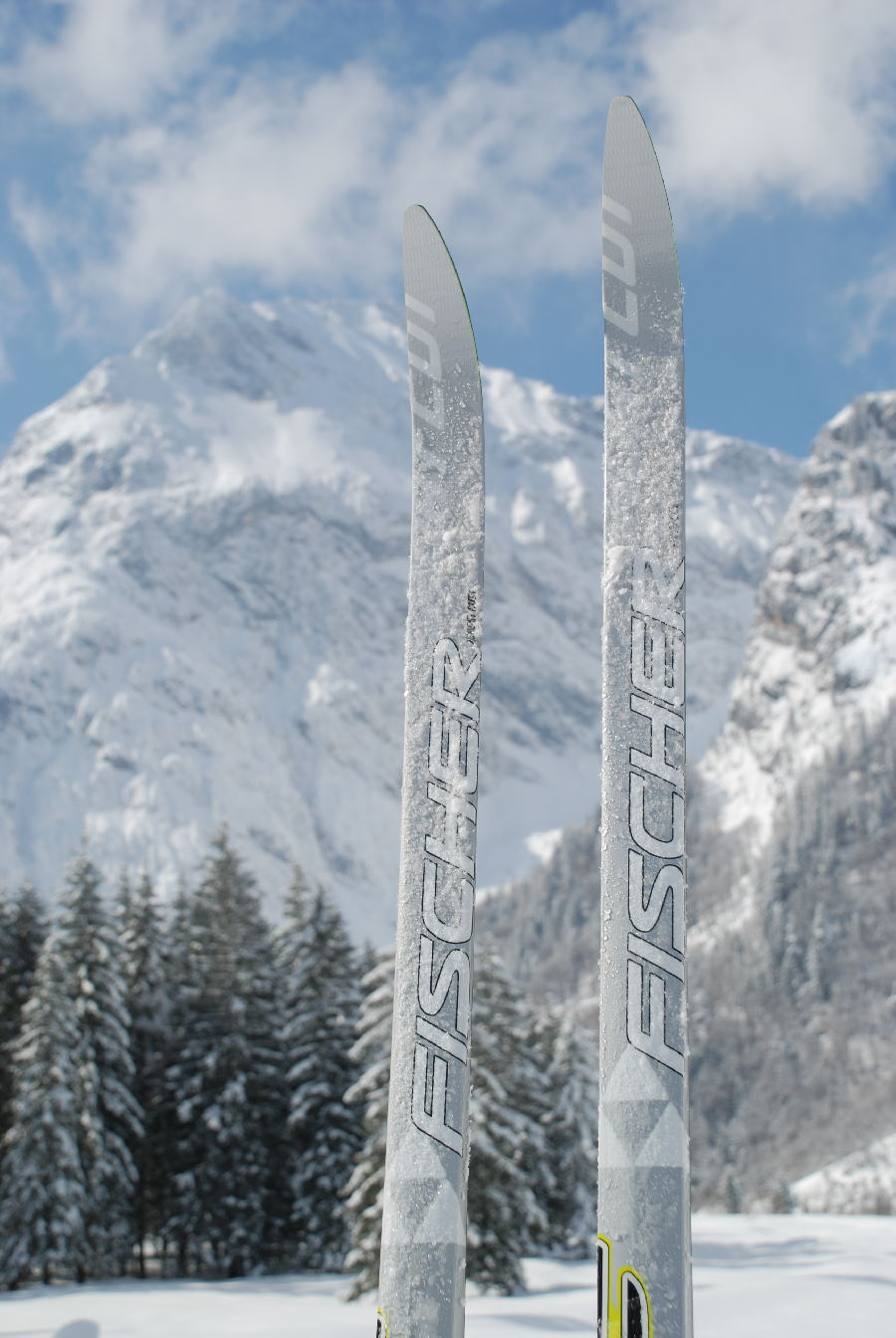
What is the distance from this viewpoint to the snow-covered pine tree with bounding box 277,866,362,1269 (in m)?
18.9

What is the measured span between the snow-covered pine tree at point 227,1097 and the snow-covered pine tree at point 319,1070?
1.19 feet

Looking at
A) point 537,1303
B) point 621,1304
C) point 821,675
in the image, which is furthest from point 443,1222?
point 821,675

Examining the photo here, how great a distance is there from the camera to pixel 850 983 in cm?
11575

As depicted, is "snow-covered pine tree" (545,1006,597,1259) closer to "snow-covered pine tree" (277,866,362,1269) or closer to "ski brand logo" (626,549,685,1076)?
"snow-covered pine tree" (277,866,362,1269)

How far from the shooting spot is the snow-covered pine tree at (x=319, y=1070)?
62.1 ft

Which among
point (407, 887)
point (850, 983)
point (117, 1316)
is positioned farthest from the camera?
point (850, 983)

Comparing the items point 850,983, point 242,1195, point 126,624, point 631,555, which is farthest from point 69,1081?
point 126,624

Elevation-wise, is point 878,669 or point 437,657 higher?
point 878,669

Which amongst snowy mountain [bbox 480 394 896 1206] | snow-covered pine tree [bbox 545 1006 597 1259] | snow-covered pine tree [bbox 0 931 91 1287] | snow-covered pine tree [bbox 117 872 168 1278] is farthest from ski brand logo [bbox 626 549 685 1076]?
snowy mountain [bbox 480 394 896 1206]

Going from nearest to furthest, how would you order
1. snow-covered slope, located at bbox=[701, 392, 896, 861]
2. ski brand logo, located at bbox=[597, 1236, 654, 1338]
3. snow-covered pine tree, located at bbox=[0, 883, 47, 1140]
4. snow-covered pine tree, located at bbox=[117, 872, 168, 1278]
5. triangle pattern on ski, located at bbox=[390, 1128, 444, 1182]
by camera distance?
ski brand logo, located at bbox=[597, 1236, 654, 1338]
triangle pattern on ski, located at bbox=[390, 1128, 444, 1182]
snow-covered pine tree, located at bbox=[0, 883, 47, 1140]
snow-covered pine tree, located at bbox=[117, 872, 168, 1278]
snow-covered slope, located at bbox=[701, 392, 896, 861]

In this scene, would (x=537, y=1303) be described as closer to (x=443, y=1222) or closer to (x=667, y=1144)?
(x=443, y=1222)

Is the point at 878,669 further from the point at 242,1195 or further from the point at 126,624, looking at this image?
the point at 242,1195

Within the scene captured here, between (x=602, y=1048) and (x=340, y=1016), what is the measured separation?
14112mm

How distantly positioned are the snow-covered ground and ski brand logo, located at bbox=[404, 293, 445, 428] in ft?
21.5
